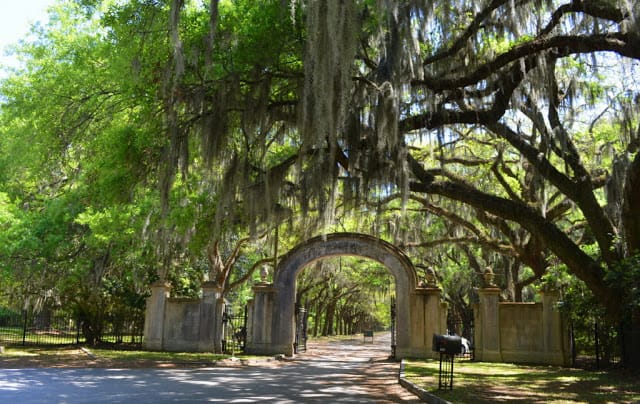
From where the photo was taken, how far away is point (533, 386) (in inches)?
417

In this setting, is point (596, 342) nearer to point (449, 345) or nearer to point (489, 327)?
point (489, 327)

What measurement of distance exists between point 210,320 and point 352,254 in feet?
17.5

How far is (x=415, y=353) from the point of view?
18.5m

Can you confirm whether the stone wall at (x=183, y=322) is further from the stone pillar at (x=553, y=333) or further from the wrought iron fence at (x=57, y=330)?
the stone pillar at (x=553, y=333)

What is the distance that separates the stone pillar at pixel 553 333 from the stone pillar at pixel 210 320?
10527 mm

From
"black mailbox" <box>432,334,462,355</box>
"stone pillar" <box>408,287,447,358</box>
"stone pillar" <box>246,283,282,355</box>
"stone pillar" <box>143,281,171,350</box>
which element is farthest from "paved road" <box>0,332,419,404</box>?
"stone pillar" <box>143,281,171,350</box>

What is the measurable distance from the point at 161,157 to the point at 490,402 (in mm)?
7621

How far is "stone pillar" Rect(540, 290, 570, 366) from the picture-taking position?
1703 cm

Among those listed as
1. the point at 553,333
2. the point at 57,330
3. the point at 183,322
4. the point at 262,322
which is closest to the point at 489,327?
the point at 553,333

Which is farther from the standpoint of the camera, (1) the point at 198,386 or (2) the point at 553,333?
(2) the point at 553,333

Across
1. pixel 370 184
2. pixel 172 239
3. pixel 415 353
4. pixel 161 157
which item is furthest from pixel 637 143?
pixel 172 239

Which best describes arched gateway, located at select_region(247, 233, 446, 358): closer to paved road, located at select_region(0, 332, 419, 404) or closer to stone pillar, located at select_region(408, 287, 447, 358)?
stone pillar, located at select_region(408, 287, 447, 358)

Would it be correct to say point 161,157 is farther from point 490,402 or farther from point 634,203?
point 634,203

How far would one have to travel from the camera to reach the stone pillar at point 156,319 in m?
19.4
